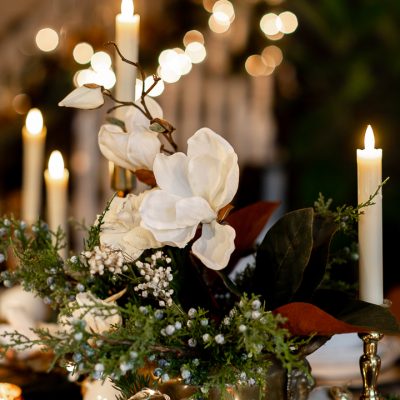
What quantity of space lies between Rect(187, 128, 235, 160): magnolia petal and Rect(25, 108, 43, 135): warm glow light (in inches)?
26.5

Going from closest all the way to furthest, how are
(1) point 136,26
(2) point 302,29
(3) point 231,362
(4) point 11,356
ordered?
(3) point 231,362 → (1) point 136,26 → (4) point 11,356 → (2) point 302,29

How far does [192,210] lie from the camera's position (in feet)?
2.29

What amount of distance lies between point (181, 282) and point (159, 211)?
0.12 meters

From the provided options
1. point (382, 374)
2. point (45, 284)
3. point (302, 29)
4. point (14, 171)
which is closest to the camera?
point (45, 284)

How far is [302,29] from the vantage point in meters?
3.71

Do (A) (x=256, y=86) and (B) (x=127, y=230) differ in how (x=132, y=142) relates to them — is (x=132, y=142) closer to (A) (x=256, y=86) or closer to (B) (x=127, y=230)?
(B) (x=127, y=230)

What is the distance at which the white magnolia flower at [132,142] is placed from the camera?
30.3 inches

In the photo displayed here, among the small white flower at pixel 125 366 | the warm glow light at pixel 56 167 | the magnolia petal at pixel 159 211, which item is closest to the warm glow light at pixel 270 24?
the warm glow light at pixel 56 167

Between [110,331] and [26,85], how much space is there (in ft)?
10.6

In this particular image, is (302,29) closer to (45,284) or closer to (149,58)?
(149,58)

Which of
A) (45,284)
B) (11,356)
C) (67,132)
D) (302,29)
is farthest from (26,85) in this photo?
(45,284)

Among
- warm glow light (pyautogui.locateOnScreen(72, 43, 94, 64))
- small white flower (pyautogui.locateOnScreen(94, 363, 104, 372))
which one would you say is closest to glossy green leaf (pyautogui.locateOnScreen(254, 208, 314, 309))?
small white flower (pyautogui.locateOnScreen(94, 363, 104, 372))

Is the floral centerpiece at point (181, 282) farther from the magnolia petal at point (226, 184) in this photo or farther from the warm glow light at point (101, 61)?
the warm glow light at point (101, 61)


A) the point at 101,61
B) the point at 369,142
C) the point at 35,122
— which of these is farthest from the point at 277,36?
the point at 369,142
